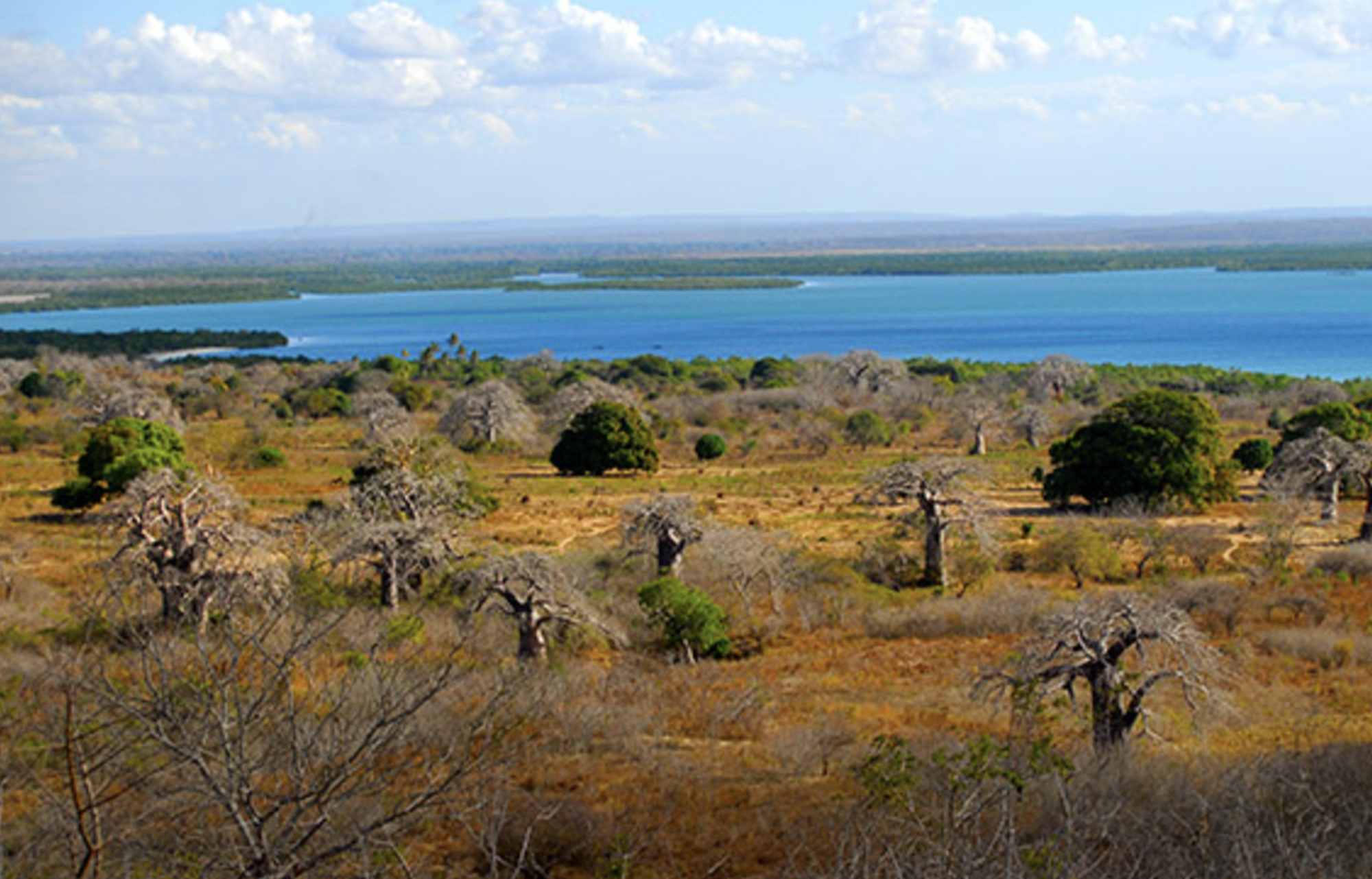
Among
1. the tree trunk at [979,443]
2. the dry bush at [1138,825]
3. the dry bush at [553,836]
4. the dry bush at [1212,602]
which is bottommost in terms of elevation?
the tree trunk at [979,443]

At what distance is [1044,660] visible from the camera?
13414 millimetres

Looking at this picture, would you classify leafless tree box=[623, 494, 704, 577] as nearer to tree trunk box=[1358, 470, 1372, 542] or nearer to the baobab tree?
tree trunk box=[1358, 470, 1372, 542]

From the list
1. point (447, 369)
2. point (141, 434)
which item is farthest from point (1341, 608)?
point (447, 369)

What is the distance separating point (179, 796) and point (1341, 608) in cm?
1888

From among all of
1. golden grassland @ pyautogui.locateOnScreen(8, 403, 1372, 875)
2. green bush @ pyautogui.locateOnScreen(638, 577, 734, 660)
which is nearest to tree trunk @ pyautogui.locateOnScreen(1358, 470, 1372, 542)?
golden grassland @ pyautogui.locateOnScreen(8, 403, 1372, 875)

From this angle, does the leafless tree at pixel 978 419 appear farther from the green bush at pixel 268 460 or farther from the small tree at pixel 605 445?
→ the green bush at pixel 268 460

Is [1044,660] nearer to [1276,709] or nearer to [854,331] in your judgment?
[1276,709]

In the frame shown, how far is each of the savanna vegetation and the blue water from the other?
55436mm

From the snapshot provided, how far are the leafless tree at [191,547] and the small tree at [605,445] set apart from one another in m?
19.0

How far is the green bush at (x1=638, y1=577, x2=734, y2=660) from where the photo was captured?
62.6 feet

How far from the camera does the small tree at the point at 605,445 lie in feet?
127

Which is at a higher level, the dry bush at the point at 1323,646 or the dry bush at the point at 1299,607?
the dry bush at the point at 1323,646

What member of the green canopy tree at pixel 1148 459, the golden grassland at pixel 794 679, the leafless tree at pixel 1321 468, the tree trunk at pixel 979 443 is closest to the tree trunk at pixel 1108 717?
the golden grassland at pixel 794 679

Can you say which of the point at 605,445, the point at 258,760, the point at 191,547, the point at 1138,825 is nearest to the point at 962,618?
the point at 1138,825
